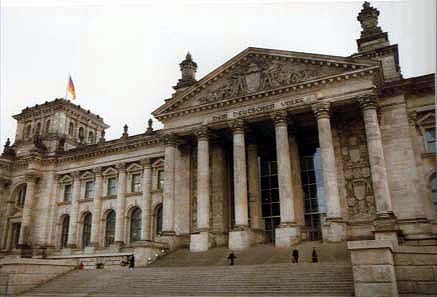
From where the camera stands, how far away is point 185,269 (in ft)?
74.7

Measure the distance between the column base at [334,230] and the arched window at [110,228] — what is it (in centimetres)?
2261

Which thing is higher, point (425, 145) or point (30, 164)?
point (30, 164)

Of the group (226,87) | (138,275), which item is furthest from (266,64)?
(138,275)

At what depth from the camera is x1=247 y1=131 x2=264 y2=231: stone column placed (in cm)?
3088

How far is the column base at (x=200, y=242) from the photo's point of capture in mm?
28484

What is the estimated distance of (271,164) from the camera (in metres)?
33.1

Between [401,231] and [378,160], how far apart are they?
4.50 metres

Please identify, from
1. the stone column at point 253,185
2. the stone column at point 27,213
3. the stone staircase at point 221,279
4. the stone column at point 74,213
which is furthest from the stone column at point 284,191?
the stone column at point 27,213

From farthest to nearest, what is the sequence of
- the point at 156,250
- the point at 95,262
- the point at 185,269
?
1. the point at 95,262
2. the point at 156,250
3. the point at 185,269

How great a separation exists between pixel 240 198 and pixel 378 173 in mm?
9392

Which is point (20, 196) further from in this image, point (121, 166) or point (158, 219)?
point (158, 219)

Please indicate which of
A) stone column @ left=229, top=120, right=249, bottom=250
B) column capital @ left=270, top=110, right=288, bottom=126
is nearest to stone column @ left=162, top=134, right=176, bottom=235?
stone column @ left=229, top=120, right=249, bottom=250

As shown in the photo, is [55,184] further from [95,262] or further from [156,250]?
[156,250]

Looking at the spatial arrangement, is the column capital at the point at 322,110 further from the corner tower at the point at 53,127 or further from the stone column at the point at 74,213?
the corner tower at the point at 53,127
